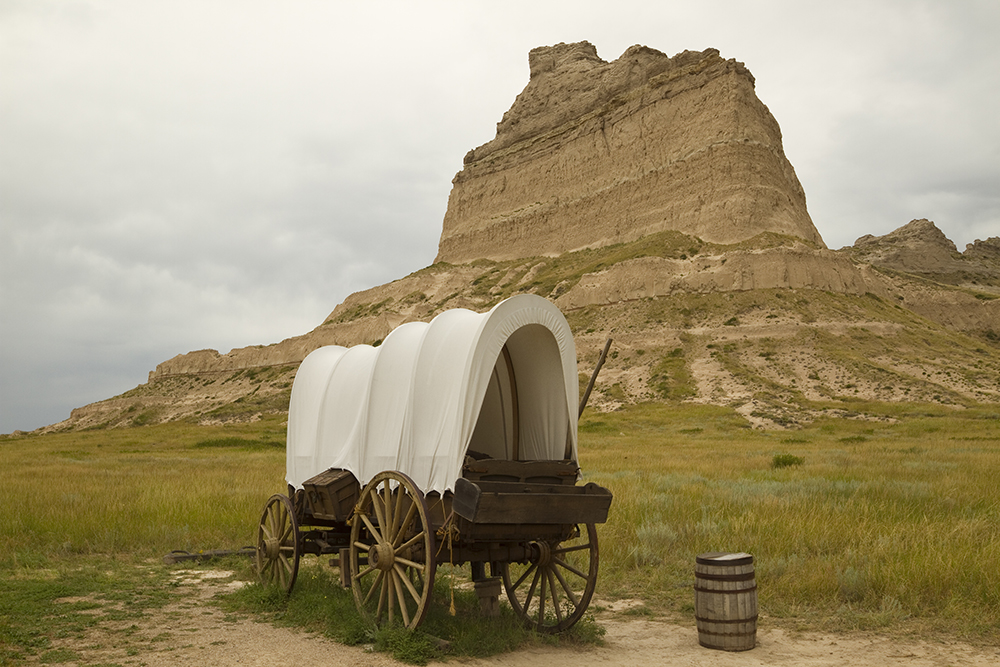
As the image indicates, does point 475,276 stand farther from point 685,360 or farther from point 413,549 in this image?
point 413,549

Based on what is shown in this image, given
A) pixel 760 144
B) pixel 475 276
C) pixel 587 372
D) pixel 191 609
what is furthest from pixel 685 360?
pixel 191 609

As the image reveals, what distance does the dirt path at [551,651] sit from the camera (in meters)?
5.57

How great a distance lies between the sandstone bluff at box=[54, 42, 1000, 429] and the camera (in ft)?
146

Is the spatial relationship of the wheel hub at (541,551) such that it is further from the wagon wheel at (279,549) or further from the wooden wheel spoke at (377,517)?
the wagon wheel at (279,549)

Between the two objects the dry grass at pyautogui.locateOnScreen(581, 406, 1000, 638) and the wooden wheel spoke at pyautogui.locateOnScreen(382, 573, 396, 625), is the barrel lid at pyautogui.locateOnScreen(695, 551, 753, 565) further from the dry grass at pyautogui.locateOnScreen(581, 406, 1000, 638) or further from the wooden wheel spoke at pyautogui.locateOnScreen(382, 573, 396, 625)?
the wooden wheel spoke at pyautogui.locateOnScreen(382, 573, 396, 625)

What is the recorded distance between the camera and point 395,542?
5.89m

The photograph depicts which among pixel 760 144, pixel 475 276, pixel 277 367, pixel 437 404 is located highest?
pixel 760 144

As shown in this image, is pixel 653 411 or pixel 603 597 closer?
pixel 603 597

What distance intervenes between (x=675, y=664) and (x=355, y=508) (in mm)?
3027

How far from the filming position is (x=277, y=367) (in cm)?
7706

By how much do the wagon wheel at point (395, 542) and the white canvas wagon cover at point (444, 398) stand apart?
0.69 ft

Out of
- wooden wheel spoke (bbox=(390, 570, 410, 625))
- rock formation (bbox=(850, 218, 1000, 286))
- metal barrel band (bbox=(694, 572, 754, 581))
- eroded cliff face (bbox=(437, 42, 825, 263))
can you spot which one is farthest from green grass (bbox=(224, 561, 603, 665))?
rock formation (bbox=(850, 218, 1000, 286))

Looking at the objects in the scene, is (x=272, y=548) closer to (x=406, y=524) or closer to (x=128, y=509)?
(x=406, y=524)

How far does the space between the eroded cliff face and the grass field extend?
46.9 metres
